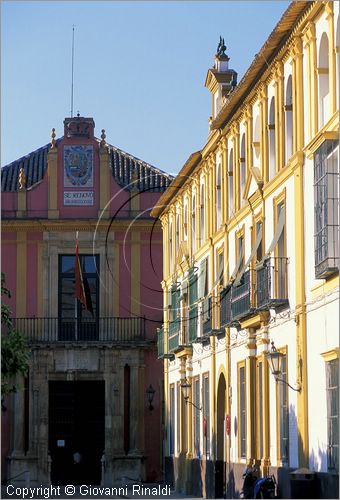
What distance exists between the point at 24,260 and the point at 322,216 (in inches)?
1109

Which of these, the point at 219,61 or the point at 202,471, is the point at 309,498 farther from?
the point at 219,61

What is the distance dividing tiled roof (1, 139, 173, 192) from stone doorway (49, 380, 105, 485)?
24.2 ft

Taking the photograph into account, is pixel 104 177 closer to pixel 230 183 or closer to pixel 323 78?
pixel 230 183

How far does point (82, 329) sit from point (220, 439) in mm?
13611

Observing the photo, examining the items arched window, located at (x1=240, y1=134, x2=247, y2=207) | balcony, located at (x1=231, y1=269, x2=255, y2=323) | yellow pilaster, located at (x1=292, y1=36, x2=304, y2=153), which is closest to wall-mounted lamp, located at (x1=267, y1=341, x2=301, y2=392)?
balcony, located at (x1=231, y1=269, x2=255, y2=323)

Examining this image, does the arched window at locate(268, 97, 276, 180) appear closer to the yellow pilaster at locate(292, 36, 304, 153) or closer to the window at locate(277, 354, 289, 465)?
the yellow pilaster at locate(292, 36, 304, 153)

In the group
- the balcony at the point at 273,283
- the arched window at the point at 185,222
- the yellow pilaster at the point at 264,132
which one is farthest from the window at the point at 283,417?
the arched window at the point at 185,222

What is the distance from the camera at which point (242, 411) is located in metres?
33.6

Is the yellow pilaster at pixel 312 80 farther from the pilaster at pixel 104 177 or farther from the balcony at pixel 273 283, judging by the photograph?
the pilaster at pixel 104 177

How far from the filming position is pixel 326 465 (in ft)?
79.4

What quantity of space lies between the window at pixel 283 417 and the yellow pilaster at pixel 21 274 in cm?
2284

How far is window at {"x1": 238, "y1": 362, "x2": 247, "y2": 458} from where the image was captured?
33.2 meters

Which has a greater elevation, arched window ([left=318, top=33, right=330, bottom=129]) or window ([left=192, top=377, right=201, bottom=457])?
arched window ([left=318, top=33, right=330, bottom=129])

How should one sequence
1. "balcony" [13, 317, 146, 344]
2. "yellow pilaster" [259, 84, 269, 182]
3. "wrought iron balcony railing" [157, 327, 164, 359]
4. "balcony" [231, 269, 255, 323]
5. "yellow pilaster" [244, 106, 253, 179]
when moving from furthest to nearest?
"balcony" [13, 317, 146, 344] < "wrought iron balcony railing" [157, 327, 164, 359] < "yellow pilaster" [244, 106, 253, 179] < "balcony" [231, 269, 255, 323] < "yellow pilaster" [259, 84, 269, 182]
